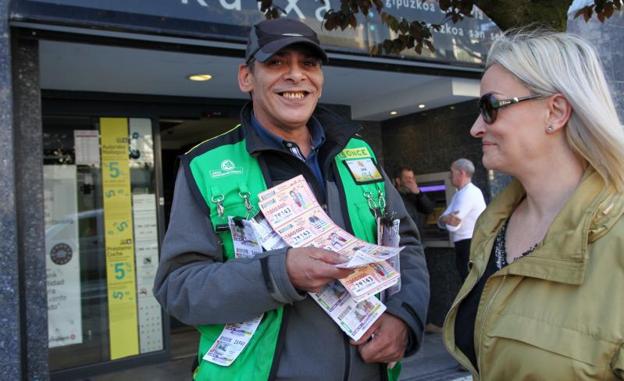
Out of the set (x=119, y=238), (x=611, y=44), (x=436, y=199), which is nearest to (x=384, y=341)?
(x=119, y=238)

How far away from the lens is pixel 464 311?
5.97 ft

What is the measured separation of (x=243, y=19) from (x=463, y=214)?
3161mm

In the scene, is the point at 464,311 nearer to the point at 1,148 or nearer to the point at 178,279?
the point at 178,279

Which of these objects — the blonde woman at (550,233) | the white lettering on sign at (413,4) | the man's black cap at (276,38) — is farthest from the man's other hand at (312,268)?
the white lettering on sign at (413,4)

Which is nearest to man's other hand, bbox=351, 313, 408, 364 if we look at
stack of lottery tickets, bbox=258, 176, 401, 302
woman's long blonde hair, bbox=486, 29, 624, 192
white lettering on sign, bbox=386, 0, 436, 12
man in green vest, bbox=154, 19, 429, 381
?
man in green vest, bbox=154, 19, 429, 381

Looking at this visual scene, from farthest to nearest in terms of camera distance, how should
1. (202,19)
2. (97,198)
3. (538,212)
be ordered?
(97,198) < (202,19) < (538,212)

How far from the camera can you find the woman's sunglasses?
64.3 inches

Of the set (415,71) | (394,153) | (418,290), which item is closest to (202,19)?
(415,71)

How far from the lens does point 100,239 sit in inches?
234

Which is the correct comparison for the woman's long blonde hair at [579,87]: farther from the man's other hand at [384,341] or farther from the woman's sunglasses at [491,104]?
the man's other hand at [384,341]

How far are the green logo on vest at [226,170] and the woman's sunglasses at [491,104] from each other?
2.66 feet

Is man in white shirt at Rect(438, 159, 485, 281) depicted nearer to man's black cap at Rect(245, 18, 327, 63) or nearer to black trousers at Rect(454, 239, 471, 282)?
black trousers at Rect(454, 239, 471, 282)

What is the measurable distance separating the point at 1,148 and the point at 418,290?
2.94m

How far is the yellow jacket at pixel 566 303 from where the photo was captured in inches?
53.3
